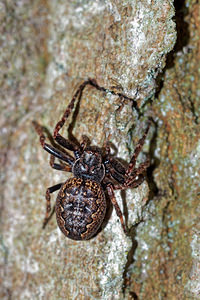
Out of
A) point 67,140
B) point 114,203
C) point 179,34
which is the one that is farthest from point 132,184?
point 179,34

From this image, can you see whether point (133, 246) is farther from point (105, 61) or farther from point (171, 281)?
point (105, 61)

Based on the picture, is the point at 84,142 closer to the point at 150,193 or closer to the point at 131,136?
the point at 131,136

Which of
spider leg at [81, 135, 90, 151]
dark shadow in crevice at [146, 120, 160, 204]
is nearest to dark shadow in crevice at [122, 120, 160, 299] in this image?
dark shadow in crevice at [146, 120, 160, 204]

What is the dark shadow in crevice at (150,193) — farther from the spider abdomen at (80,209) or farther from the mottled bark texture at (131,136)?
the spider abdomen at (80,209)

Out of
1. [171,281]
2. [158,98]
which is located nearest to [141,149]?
[158,98]

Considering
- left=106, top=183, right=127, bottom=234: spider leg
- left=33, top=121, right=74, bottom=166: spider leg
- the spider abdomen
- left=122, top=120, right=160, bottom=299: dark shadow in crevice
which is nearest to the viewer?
the spider abdomen

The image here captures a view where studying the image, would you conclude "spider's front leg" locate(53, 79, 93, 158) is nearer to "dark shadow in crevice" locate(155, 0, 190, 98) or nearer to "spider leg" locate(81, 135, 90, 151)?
"spider leg" locate(81, 135, 90, 151)

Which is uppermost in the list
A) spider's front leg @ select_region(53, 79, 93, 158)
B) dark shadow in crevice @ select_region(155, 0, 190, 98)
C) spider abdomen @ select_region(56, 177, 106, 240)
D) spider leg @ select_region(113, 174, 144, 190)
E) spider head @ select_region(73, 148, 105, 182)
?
dark shadow in crevice @ select_region(155, 0, 190, 98)

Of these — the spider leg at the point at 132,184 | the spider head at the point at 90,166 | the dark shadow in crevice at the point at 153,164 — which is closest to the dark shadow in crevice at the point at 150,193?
the dark shadow in crevice at the point at 153,164

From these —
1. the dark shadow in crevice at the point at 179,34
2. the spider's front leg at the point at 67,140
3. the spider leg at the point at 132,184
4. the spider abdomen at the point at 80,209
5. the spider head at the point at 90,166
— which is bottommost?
the spider abdomen at the point at 80,209
